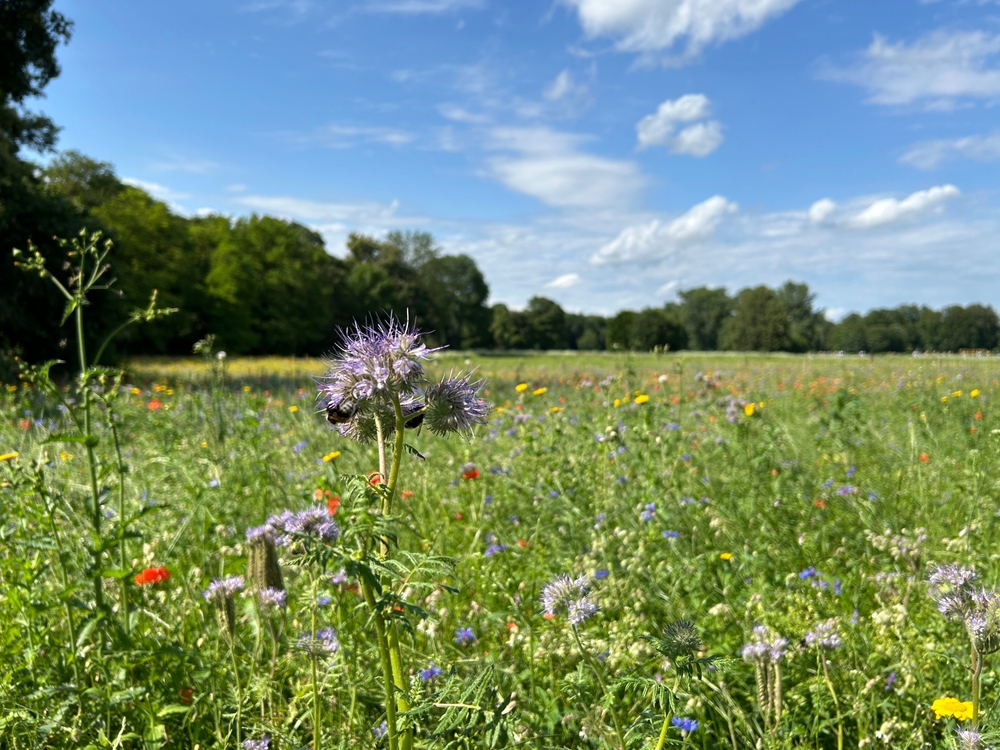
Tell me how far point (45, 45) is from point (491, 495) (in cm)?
1908

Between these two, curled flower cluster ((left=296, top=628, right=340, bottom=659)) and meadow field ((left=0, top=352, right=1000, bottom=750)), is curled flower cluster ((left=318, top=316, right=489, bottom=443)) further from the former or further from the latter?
curled flower cluster ((left=296, top=628, right=340, bottom=659))

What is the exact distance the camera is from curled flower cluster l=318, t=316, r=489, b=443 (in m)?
1.36

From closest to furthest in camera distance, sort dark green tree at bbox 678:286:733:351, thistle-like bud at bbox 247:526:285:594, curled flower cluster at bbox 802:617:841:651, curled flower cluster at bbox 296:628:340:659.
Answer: curled flower cluster at bbox 296:628:340:659
curled flower cluster at bbox 802:617:841:651
thistle-like bud at bbox 247:526:285:594
dark green tree at bbox 678:286:733:351

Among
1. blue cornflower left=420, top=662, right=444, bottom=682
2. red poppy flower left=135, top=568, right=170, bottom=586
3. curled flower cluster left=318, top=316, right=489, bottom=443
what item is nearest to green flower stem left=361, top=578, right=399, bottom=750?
curled flower cluster left=318, top=316, right=489, bottom=443

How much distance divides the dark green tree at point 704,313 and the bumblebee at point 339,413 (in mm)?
98595

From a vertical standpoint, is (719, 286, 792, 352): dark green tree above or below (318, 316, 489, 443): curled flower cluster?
above

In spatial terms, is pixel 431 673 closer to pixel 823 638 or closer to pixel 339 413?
pixel 339 413

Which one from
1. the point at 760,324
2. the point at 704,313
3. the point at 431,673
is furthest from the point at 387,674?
the point at 704,313

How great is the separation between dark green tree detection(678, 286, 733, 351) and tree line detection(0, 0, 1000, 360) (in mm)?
354

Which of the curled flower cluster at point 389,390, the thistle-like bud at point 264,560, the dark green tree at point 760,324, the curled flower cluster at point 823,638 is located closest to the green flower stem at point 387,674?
the curled flower cluster at point 389,390

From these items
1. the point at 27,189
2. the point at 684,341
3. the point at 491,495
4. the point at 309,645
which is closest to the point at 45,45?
the point at 27,189

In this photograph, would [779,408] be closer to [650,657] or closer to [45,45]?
[650,657]

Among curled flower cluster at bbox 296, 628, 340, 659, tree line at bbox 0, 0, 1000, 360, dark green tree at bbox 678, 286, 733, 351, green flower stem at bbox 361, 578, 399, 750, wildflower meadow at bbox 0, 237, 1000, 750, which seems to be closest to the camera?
green flower stem at bbox 361, 578, 399, 750

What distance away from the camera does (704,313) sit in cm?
10681
